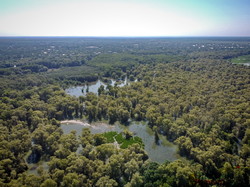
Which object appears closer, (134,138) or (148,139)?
(134,138)

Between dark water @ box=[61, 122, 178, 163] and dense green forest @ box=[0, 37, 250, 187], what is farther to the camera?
dark water @ box=[61, 122, 178, 163]

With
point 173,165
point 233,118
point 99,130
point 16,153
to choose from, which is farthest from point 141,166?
point 233,118

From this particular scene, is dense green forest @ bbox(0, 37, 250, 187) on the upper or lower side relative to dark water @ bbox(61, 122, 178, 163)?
upper

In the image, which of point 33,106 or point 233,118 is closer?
point 233,118

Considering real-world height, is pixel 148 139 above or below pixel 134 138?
below

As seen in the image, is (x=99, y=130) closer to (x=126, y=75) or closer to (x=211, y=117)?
(x=211, y=117)

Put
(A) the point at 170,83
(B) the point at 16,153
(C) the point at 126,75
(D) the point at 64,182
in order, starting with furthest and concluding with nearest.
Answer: (C) the point at 126,75 < (A) the point at 170,83 < (B) the point at 16,153 < (D) the point at 64,182

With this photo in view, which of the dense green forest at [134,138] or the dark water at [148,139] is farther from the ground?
the dense green forest at [134,138]

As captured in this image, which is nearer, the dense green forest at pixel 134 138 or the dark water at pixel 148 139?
the dense green forest at pixel 134 138
